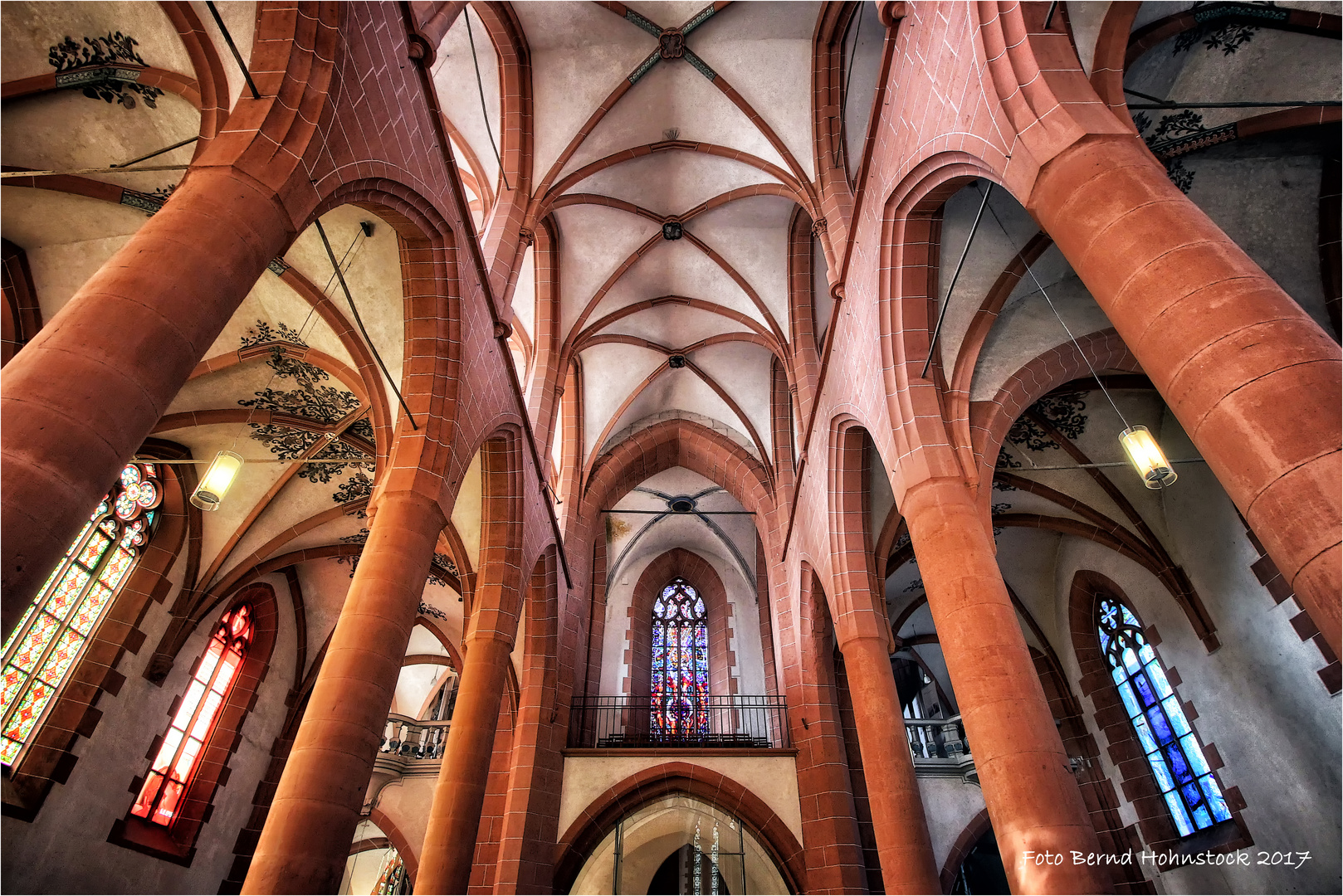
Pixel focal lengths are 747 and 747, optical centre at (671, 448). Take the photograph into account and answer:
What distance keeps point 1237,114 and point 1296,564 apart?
662cm

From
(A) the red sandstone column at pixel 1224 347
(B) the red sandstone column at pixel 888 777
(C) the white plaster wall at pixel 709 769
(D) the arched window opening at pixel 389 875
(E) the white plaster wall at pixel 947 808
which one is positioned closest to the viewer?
(A) the red sandstone column at pixel 1224 347

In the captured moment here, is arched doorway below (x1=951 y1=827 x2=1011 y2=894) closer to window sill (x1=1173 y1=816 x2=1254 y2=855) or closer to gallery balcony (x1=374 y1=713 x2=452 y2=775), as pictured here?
window sill (x1=1173 y1=816 x2=1254 y2=855)

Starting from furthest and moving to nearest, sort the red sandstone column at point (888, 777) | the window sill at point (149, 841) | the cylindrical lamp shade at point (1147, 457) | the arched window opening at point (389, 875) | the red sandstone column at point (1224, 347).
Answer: the arched window opening at point (389, 875) → the window sill at point (149, 841) → the red sandstone column at point (888, 777) → the cylindrical lamp shade at point (1147, 457) → the red sandstone column at point (1224, 347)

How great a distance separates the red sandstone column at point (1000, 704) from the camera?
4.64 metres

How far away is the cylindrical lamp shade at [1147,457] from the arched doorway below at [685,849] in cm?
851

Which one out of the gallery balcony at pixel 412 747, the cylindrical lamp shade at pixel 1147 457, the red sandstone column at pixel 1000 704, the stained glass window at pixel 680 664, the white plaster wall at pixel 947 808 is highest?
the stained glass window at pixel 680 664

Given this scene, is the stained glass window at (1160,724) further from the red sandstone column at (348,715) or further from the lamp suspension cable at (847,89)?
→ the red sandstone column at (348,715)

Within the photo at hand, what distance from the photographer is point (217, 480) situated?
736 cm

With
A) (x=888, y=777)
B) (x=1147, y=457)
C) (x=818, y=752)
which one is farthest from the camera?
(x=818, y=752)

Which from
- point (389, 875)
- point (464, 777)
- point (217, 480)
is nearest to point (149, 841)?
point (464, 777)

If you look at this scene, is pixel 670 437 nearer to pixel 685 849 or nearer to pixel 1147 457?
pixel 685 849

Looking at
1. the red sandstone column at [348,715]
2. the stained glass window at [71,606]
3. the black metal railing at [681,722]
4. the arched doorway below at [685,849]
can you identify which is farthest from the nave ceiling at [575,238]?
the arched doorway below at [685,849]

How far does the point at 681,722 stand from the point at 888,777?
30.5 feet

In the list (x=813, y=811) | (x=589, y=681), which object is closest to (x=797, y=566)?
(x=813, y=811)
